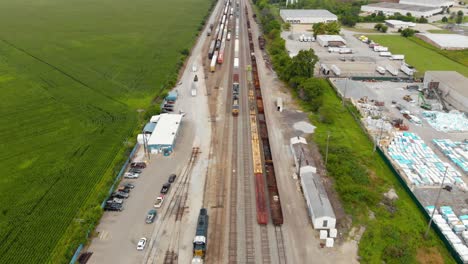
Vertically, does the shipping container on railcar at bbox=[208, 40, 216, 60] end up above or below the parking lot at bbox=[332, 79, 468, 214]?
above

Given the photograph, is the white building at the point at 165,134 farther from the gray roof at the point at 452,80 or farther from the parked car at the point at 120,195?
the gray roof at the point at 452,80

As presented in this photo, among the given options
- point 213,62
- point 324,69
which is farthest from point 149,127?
point 324,69

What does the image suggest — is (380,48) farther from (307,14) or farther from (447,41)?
(307,14)

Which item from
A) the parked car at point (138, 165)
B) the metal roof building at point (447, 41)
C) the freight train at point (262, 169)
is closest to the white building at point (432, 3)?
the metal roof building at point (447, 41)

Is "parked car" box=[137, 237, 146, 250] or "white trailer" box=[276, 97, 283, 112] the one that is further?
"white trailer" box=[276, 97, 283, 112]

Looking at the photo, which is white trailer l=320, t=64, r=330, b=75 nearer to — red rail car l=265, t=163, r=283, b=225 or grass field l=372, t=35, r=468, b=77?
grass field l=372, t=35, r=468, b=77

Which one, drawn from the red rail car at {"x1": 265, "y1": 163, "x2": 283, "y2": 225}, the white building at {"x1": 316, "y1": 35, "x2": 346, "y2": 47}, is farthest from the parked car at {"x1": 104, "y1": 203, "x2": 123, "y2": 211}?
the white building at {"x1": 316, "y1": 35, "x2": 346, "y2": 47}

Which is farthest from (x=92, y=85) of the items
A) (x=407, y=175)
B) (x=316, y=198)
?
(x=407, y=175)
